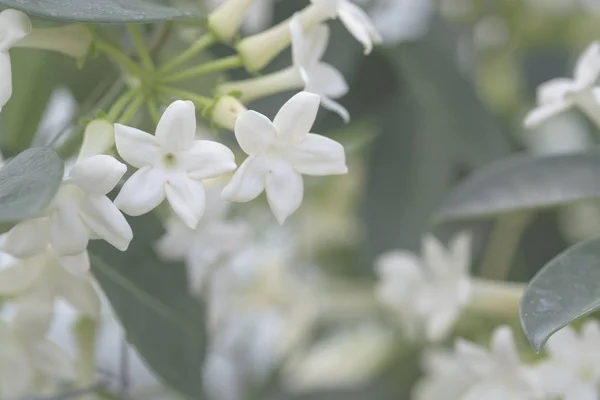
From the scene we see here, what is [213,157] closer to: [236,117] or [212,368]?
[236,117]

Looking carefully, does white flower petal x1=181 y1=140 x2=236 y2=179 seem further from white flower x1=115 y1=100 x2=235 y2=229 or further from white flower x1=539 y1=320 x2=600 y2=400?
white flower x1=539 y1=320 x2=600 y2=400

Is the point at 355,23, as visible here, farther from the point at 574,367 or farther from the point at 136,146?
the point at 574,367

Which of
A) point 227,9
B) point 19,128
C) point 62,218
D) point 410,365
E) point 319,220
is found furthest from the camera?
point 319,220

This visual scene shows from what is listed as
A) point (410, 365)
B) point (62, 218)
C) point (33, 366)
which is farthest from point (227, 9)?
point (410, 365)

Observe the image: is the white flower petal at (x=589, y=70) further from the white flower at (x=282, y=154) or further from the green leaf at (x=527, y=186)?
the white flower at (x=282, y=154)

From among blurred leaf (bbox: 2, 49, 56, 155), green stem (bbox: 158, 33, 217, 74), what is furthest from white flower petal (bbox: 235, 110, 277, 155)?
blurred leaf (bbox: 2, 49, 56, 155)

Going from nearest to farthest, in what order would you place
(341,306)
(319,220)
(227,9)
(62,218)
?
(62,218) < (227,9) < (341,306) < (319,220)
